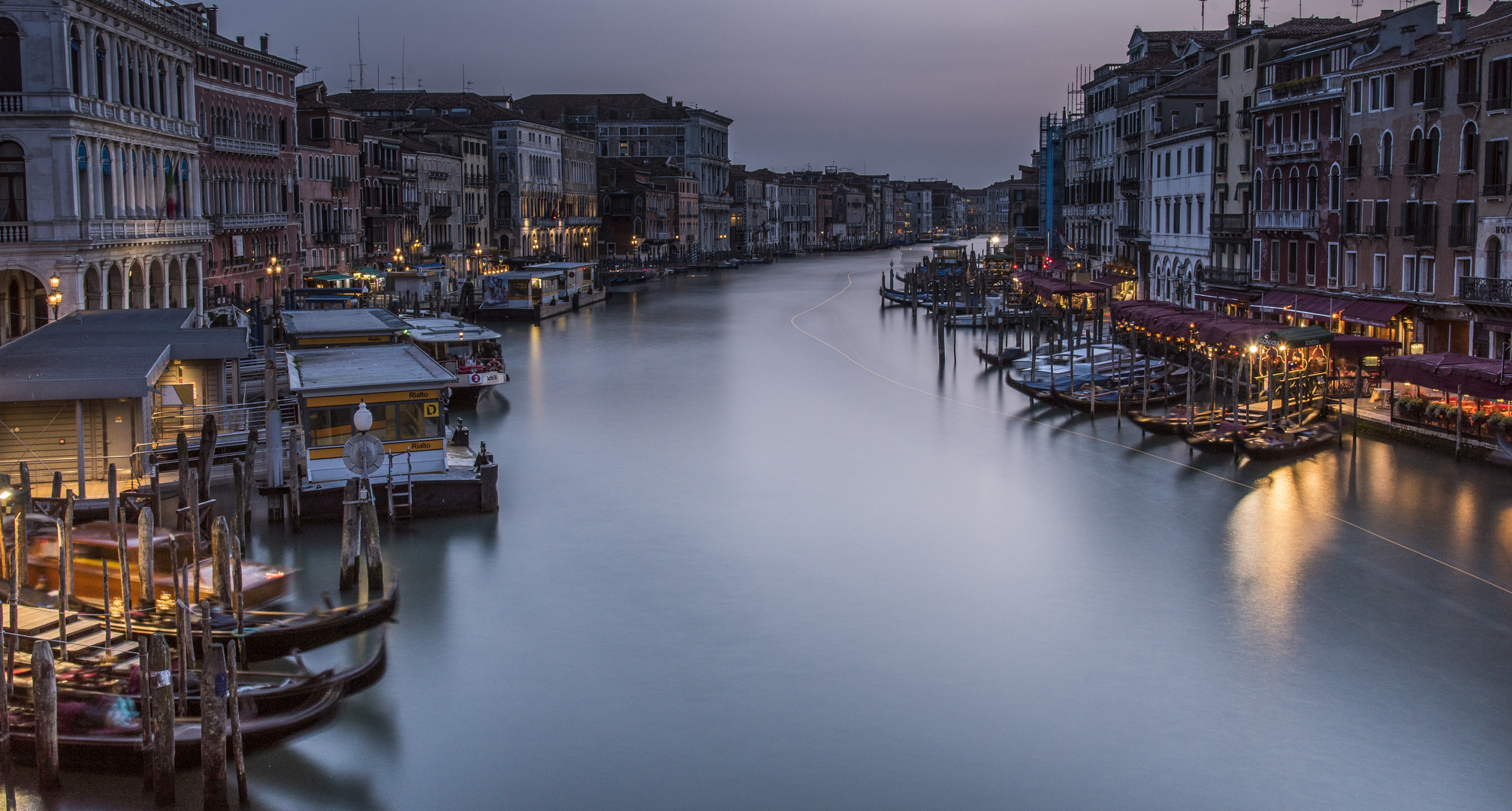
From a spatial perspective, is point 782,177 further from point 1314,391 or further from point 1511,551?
point 1511,551

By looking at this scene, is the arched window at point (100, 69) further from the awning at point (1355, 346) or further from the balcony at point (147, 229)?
the awning at point (1355, 346)

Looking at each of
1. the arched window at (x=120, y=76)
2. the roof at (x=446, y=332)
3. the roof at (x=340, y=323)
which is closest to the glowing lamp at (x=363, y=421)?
the roof at (x=340, y=323)

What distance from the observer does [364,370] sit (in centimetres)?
1731

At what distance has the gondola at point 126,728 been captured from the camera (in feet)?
28.5

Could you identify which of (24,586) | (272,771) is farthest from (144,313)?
(272,771)

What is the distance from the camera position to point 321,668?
10.6m

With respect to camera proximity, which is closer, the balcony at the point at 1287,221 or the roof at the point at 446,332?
the roof at the point at 446,332

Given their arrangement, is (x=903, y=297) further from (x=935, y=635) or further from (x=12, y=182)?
(x=935, y=635)

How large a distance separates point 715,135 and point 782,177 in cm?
2665

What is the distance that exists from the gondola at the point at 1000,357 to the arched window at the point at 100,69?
62.7ft

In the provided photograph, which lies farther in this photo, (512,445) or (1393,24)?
(1393,24)

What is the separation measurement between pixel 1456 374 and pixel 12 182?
22.1 m

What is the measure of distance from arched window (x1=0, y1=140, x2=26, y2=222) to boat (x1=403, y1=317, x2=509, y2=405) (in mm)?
6456

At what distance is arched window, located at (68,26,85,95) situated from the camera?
897 inches
